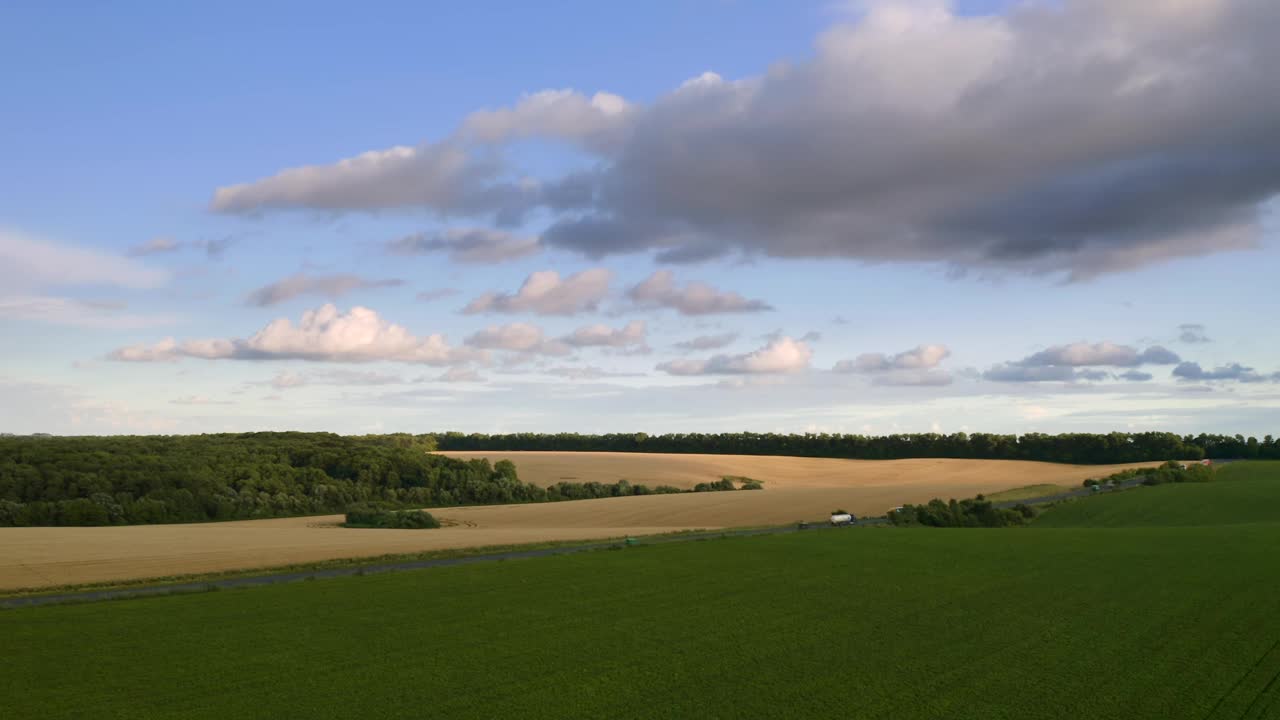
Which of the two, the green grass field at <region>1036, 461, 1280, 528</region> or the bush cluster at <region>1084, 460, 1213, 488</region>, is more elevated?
the bush cluster at <region>1084, 460, 1213, 488</region>

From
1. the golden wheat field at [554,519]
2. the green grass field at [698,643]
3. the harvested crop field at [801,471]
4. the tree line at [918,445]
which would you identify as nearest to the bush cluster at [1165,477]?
the harvested crop field at [801,471]

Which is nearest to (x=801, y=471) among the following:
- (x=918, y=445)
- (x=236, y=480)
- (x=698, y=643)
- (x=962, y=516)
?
(x=918, y=445)

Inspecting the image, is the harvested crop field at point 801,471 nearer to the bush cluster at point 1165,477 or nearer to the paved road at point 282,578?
the bush cluster at point 1165,477

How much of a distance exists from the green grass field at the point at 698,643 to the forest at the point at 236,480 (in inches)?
1626

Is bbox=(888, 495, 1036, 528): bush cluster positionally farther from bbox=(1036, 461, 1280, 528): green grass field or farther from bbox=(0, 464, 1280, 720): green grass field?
bbox=(0, 464, 1280, 720): green grass field

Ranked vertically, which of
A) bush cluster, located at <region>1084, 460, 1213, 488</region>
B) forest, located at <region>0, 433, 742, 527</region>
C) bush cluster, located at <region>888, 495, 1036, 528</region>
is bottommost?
bush cluster, located at <region>888, 495, 1036, 528</region>

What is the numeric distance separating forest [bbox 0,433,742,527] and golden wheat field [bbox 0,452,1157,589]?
656 cm

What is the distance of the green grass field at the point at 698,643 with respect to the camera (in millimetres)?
14602

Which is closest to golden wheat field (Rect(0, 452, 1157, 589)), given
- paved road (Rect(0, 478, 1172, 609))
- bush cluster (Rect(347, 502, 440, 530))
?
bush cluster (Rect(347, 502, 440, 530))

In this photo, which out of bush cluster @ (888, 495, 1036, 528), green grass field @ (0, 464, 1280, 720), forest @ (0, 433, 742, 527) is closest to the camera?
green grass field @ (0, 464, 1280, 720)

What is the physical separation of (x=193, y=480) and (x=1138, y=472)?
81214mm

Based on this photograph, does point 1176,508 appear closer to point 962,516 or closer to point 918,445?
point 962,516

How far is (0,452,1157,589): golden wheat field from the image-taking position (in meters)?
35.8

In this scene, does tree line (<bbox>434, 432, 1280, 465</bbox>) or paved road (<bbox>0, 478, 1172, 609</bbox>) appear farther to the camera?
tree line (<bbox>434, 432, 1280, 465</bbox>)
